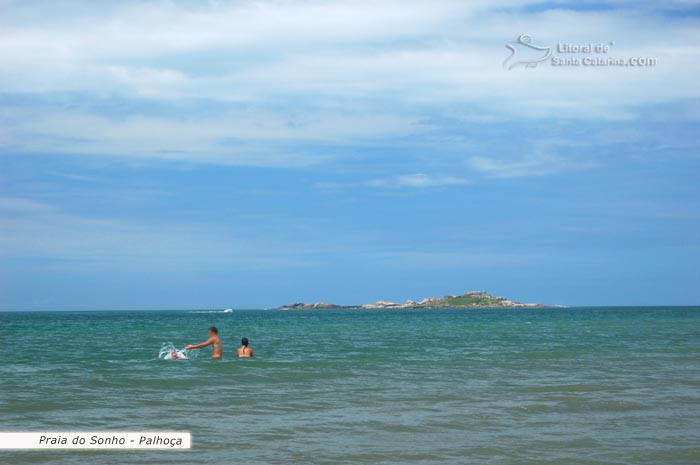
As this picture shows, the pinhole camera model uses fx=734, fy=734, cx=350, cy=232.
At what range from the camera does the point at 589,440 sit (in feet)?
42.5

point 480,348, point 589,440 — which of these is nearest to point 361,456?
point 589,440

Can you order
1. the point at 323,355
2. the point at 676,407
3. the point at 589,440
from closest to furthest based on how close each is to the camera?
1. the point at 589,440
2. the point at 676,407
3. the point at 323,355

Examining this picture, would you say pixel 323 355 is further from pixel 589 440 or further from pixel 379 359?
pixel 589 440

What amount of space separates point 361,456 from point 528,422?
436 centimetres

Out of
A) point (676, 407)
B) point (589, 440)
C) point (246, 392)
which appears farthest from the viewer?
point (246, 392)
